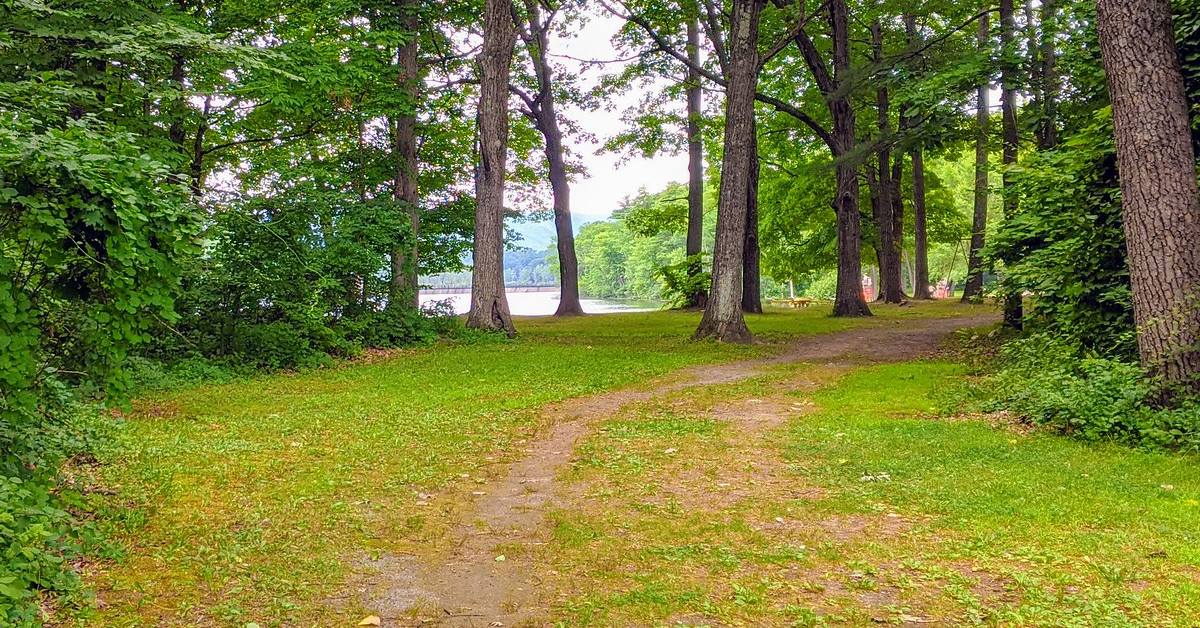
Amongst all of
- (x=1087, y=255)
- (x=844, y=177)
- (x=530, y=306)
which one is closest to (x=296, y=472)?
(x=1087, y=255)

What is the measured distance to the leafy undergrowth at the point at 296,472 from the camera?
364 cm

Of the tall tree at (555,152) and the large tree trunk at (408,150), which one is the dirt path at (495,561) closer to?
the large tree trunk at (408,150)

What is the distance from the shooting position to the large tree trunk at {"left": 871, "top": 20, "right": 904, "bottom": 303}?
24.4 metres

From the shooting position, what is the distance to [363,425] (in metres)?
7.54

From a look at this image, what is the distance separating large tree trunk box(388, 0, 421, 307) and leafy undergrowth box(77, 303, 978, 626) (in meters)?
3.17

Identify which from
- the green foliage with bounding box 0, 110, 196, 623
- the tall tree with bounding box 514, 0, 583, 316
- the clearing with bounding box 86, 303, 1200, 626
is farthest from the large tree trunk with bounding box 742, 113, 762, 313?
the green foliage with bounding box 0, 110, 196, 623

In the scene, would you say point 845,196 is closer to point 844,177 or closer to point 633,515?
point 844,177

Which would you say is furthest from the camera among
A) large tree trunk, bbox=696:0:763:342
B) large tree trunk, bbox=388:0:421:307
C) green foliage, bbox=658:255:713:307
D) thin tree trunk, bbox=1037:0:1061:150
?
green foliage, bbox=658:255:713:307

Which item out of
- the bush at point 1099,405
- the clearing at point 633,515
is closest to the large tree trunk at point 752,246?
the bush at point 1099,405

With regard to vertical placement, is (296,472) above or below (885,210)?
below

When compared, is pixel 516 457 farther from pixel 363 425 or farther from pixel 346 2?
pixel 346 2

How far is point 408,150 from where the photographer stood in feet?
55.6

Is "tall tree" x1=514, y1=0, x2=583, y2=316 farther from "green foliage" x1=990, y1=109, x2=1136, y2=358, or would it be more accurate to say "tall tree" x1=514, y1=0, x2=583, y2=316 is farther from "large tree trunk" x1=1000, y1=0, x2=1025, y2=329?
"green foliage" x1=990, y1=109, x2=1136, y2=358

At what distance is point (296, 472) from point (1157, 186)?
7.60 metres
